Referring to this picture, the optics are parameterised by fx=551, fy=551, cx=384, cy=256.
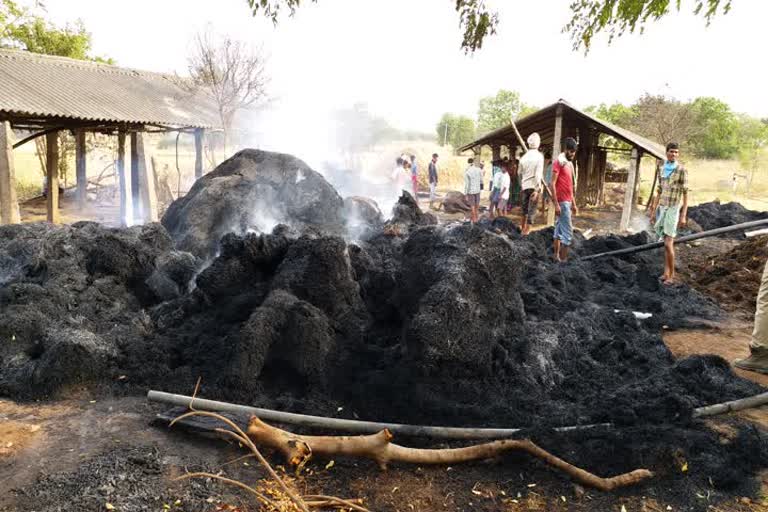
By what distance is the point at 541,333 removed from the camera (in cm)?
521

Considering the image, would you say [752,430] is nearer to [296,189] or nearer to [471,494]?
[471,494]

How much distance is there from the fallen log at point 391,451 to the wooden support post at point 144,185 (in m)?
13.2

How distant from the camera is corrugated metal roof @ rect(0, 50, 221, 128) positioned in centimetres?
1083

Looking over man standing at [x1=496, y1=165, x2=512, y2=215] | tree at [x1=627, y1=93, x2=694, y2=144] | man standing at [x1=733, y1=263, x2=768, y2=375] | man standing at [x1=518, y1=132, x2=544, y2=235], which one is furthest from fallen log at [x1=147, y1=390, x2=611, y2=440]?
tree at [x1=627, y1=93, x2=694, y2=144]

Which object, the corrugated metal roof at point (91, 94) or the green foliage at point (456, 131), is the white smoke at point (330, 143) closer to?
the corrugated metal roof at point (91, 94)

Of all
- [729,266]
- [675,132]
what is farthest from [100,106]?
[675,132]

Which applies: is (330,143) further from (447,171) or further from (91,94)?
(91,94)

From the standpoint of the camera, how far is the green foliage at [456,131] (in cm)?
5228

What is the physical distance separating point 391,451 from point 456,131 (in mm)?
51617

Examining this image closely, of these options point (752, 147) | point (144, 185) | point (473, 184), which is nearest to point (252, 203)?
point (144, 185)

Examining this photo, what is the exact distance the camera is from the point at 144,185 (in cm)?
1519

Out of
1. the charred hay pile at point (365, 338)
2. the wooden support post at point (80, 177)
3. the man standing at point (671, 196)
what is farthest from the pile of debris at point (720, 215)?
the wooden support post at point (80, 177)

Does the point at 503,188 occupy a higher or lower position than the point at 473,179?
lower

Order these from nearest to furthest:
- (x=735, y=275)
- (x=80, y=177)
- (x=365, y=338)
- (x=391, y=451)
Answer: (x=391, y=451)
(x=365, y=338)
(x=735, y=275)
(x=80, y=177)
